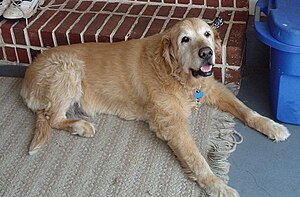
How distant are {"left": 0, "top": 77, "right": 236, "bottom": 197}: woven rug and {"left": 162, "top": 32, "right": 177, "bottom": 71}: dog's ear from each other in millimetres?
315

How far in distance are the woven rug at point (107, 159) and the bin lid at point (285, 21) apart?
442mm

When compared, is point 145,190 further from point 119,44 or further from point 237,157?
point 119,44

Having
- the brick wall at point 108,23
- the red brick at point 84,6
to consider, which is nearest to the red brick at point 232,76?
the brick wall at point 108,23

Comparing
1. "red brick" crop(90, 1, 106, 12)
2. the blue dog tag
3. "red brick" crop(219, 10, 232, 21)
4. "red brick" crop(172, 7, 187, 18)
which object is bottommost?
the blue dog tag

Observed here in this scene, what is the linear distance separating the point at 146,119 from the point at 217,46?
0.45 metres

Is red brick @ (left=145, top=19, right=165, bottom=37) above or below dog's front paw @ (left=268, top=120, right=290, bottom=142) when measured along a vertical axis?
above

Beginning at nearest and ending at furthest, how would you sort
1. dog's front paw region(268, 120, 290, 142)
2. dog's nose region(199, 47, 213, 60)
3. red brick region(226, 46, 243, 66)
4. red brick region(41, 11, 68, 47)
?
dog's nose region(199, 47, 213, 60) < dog's front paw region(268, 120, 290, 142) < red brick region(226, 46, 243, 66) < red brick region(41, 11, 68, 47)

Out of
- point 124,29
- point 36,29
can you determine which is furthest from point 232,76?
point 36,29

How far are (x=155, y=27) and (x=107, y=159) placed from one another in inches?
31.4

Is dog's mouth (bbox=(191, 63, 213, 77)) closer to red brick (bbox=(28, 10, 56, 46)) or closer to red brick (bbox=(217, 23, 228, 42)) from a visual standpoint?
red brick (bbox=(217, 23, 228, 42))

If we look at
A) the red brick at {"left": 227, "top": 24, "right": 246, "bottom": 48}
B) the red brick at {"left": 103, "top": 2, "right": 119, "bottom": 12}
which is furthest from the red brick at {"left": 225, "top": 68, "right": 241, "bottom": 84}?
the red brick at {"left": 103, "top": 2, "right": 119, "bottom": 12}

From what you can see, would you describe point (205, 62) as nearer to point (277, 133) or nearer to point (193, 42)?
point (193, 42)

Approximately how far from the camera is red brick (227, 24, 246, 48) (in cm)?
232

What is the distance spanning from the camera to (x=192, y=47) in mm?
1947
